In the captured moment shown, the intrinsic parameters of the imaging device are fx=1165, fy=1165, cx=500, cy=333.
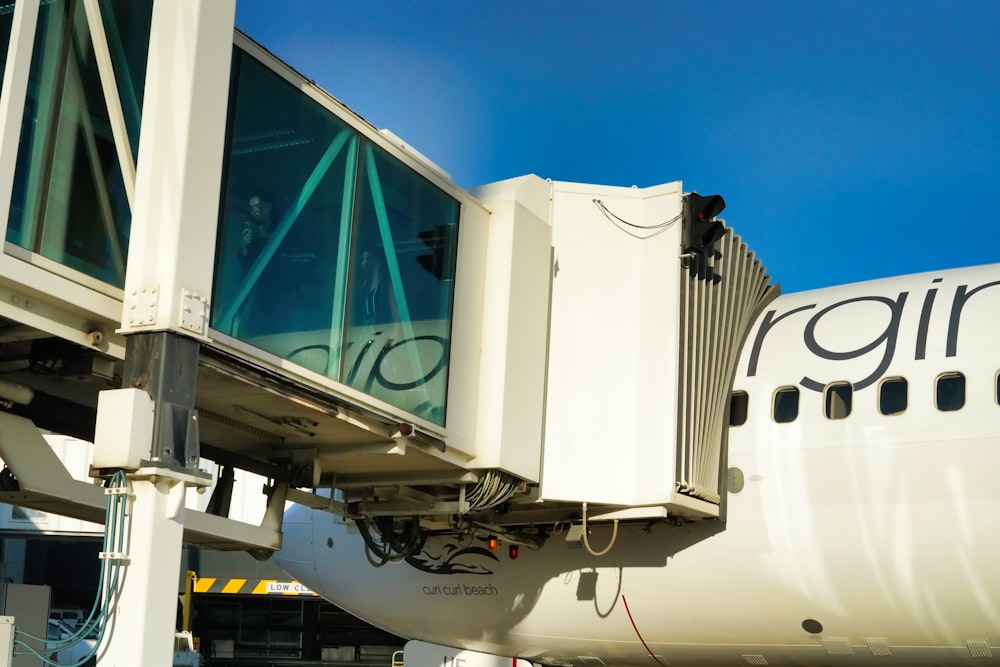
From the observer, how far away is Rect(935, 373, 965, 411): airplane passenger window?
36.8ft

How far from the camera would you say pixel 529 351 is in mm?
11781

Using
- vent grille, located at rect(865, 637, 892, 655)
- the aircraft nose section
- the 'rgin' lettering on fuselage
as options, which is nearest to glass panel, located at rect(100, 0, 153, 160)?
the 'rgin' lettering on fuselage

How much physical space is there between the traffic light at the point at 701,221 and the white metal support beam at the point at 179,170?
18.9ft

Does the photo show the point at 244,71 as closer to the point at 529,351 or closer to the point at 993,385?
the point at 529,351

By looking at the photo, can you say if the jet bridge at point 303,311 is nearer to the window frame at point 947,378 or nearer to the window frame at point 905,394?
the window frame at point 905,394

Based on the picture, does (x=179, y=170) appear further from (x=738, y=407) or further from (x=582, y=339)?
(x=738, y=407)

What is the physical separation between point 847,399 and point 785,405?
68 centimetres

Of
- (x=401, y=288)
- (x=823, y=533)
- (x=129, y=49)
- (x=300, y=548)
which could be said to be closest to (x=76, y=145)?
(x=129, y=49)

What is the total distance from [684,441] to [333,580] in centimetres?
573

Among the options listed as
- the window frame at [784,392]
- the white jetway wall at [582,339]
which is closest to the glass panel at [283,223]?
the white jetway wall at [582,339]

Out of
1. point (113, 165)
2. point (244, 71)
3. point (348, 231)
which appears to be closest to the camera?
point (113, 165)

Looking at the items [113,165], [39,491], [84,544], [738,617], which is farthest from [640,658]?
[84,544]

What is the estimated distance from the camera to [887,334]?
12031 mm

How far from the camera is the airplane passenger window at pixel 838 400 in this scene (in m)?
11.8
